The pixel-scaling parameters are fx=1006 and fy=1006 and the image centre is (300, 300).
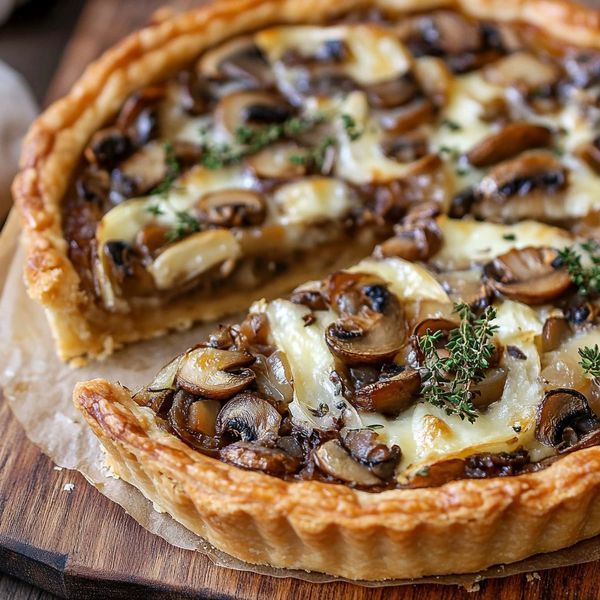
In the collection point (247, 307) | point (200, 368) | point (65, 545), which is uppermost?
point (200, 368)

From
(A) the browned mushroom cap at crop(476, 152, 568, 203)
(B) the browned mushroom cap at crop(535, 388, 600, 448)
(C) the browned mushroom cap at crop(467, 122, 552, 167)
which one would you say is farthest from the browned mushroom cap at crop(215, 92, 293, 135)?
(B) the browned mushroom cap at crop(535, 388, 600, 448)

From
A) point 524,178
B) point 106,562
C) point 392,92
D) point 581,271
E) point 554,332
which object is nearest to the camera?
point 106,562

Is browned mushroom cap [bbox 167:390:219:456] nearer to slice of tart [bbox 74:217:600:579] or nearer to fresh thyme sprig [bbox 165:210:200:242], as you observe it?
slice of tart [bbox 74:217:600:579]

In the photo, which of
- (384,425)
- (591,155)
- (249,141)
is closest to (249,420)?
(384,425)

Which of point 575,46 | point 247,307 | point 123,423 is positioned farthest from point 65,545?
point 575,46

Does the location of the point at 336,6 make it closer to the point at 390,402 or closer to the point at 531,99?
the point at 531,99

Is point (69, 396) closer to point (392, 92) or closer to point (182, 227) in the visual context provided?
point (182, 227)

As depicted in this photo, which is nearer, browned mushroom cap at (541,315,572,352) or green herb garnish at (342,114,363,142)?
browned mushroom cap at (541,315,572,352)
